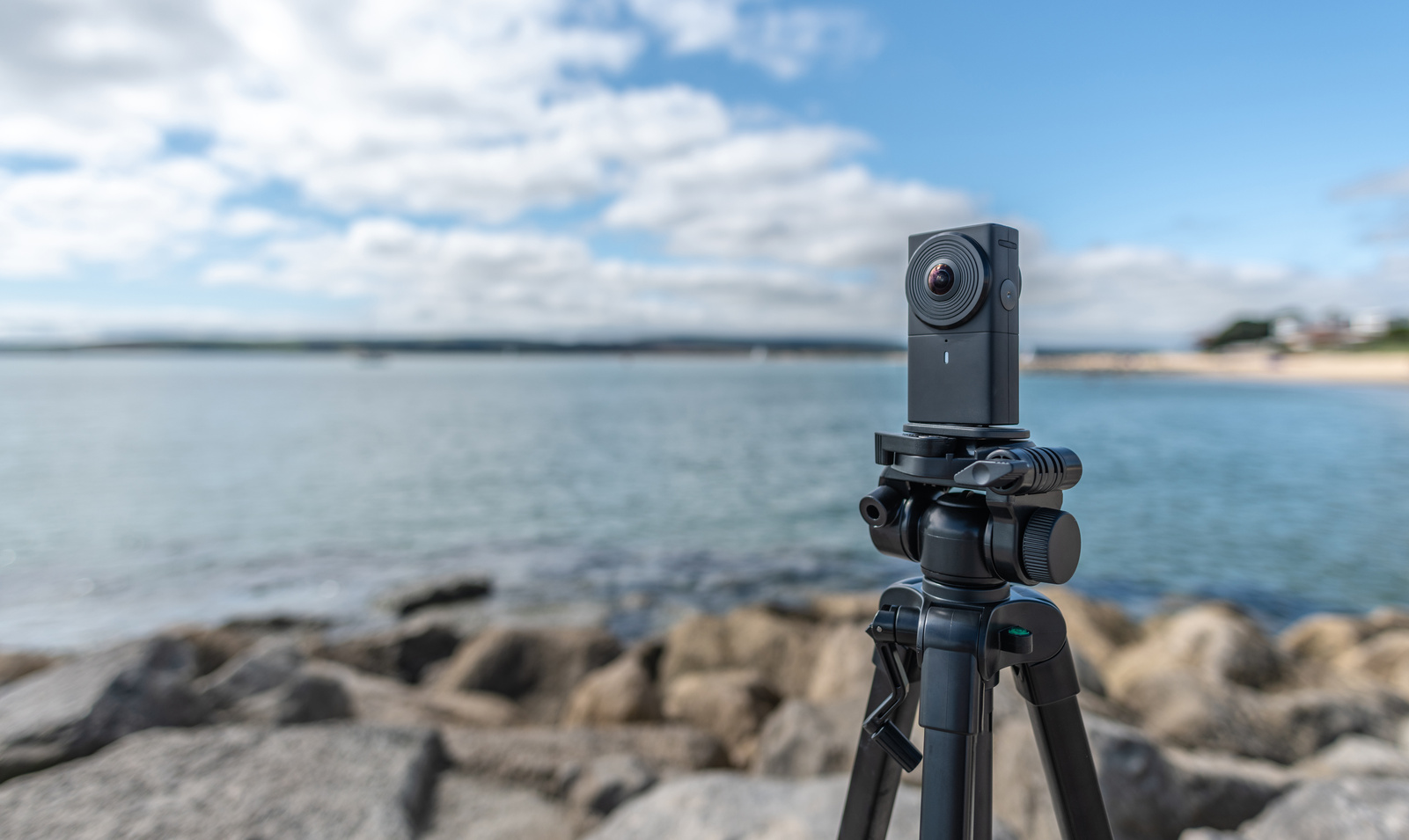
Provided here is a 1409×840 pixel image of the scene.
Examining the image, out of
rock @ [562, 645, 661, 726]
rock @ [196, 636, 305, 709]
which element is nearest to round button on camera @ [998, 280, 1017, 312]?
rock @ [562, 645, 661, 726]

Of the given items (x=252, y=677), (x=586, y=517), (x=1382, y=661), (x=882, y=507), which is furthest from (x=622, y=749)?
(x=586, y=517)

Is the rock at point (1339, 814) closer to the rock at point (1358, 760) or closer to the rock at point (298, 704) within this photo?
the rock at point (1358, 760)

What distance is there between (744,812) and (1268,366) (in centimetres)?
10470

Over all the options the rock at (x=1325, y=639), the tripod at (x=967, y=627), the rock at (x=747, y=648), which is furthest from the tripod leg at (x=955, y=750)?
the rock at (x=1325, y=639)

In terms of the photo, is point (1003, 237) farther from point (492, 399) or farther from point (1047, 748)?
point (492, 399)

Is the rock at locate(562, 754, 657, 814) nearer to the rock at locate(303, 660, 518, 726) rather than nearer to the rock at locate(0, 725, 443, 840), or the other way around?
the rock at locate(0, 725, 443, 840)

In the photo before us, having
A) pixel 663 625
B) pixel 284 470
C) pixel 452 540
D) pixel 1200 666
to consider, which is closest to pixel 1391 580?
pixel 1200 666

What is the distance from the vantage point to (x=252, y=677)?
15.5 feet

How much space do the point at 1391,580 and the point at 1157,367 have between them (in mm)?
118926

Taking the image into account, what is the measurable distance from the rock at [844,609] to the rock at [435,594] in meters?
4.75

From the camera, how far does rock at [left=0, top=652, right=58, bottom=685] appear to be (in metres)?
6.02

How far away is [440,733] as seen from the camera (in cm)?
403

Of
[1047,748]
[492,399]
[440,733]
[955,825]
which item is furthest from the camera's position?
[492,399]

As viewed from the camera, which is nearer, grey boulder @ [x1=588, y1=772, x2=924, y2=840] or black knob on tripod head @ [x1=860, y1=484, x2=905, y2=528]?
black knob on tripod head @ [x1=860, y1=484, x2=905, y2=528]
